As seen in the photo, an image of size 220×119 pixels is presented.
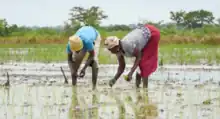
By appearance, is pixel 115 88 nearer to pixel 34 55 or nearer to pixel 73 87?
pixel 73 87

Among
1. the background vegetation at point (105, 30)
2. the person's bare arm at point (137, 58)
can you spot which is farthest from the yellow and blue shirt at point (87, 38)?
the background vegetation at point (105, 30)

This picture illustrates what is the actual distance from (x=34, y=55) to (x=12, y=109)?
14.4m

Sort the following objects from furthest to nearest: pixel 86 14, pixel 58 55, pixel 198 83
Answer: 1. pixel 86 14
2. pixel 58 55
3. pixel 198 83

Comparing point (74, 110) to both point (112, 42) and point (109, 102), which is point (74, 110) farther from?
point (112, 42)

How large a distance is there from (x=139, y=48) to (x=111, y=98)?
1069 millimetres

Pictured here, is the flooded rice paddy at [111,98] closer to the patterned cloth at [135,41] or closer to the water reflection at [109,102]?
the water reflection at [109,102]

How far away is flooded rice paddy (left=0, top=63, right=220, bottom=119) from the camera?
7.54 m

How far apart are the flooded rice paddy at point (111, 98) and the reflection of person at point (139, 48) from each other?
1.27 feet

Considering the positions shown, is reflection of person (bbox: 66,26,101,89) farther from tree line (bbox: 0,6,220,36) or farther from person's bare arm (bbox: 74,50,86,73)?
tree line (bbox: 0,6,220,36)

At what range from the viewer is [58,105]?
330 inches

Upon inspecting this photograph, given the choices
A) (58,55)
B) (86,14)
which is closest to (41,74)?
(58,55)

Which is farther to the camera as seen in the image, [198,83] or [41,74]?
[41,74]

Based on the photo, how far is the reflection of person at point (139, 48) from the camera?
9562 millimetres

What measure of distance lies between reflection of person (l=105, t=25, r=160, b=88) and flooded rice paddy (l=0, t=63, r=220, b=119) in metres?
0.39
